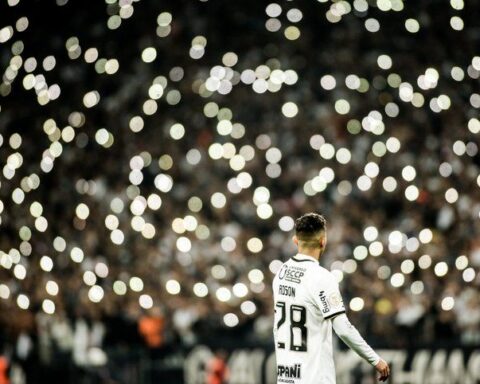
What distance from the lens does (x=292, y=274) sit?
7.73 metres

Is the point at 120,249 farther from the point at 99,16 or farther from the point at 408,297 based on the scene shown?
the point at 408,297

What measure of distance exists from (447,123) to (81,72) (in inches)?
269

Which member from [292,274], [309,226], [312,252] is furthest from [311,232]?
[292,274]

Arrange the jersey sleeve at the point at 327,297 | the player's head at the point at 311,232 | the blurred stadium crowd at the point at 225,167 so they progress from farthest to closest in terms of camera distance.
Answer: the blurred stadium crowd at the point at 225,167
the player's head at the point at 311,232
the jersey sleeve at the point at 327,297

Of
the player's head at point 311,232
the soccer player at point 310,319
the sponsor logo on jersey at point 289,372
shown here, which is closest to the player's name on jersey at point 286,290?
the soccer player at point 310,319

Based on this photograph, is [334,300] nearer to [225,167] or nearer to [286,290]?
[286,290]

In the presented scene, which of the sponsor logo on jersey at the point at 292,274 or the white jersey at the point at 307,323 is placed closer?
the white jersey at the point at 307,323

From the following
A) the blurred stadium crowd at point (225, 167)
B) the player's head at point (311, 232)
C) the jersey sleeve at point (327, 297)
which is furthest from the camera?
the blurred stadium crowd at point (225, 167)

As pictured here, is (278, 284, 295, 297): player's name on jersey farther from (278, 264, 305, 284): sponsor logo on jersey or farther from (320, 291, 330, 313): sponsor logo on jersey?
(320, 291, 330, 313): sponsor logo on jersey

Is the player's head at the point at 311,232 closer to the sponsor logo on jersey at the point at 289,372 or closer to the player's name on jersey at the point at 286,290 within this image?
the player's name on jersey at the point at 286,290

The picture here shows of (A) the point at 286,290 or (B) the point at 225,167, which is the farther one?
(B) the point at 225,167

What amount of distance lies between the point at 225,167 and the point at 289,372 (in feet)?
45.1

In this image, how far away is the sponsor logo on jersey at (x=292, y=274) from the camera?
768 cm

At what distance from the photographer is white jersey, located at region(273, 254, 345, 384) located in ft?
24.8
